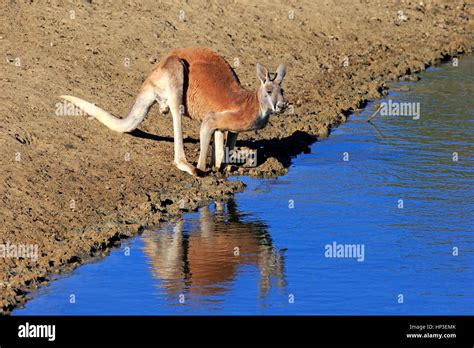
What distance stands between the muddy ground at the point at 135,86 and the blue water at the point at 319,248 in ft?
1.36

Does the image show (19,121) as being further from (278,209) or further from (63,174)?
(278,209)

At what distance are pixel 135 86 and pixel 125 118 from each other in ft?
6.08

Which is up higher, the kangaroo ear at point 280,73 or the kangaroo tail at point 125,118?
the kangaroo ear at point 280,73

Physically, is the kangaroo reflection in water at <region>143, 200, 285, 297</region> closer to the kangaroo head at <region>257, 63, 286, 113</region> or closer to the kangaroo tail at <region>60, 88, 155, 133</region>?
the kangaroo head at <region>257, 63, 286, 113</region>

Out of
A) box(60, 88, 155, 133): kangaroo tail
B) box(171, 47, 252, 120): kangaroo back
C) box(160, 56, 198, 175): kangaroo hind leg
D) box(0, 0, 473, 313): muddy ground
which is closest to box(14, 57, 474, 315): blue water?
box(0, 0, 473, 313): muddy ground

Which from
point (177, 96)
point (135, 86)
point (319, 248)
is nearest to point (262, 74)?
point (177, 96)

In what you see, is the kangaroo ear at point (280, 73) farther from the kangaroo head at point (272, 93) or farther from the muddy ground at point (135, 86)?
the muddy ground at point (135, 86)

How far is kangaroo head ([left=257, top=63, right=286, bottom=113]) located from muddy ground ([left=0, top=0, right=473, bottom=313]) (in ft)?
3.60

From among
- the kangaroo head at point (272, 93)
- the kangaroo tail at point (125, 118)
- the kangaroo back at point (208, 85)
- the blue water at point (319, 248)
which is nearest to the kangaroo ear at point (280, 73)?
the kangaroo head at point (272, 93)

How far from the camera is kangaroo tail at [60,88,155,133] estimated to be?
1484cm

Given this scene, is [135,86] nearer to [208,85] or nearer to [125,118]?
[125,118]

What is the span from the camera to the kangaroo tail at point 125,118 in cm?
1484
